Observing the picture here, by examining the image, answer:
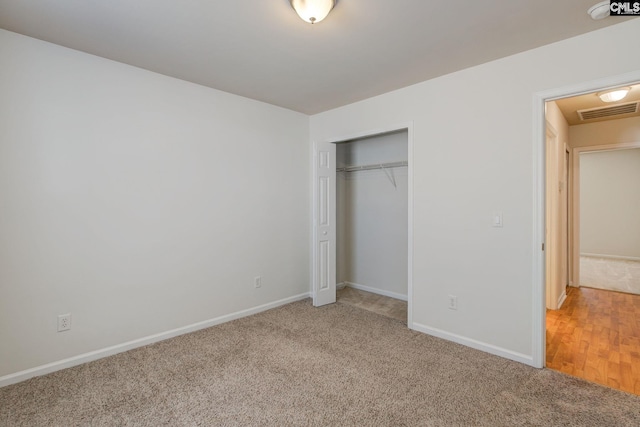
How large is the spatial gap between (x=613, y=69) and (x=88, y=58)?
13.0 feet

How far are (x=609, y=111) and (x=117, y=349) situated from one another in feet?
19.7

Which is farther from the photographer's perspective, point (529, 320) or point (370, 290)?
point (370, 290)

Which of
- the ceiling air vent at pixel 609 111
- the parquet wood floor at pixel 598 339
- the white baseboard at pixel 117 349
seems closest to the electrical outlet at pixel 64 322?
the white baseboard at pixel 117 349

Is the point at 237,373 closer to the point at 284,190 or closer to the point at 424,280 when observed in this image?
the point at 424,280

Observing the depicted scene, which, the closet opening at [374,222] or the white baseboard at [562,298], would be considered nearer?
the white baseboard at [562,298]

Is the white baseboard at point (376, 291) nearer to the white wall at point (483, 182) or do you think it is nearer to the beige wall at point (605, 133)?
the white wall at point (483, 182)

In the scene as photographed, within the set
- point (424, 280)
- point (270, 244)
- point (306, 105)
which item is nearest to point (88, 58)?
point (306, 105)

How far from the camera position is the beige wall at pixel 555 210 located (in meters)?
3.67

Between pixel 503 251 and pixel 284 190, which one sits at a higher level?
pixel 284 190

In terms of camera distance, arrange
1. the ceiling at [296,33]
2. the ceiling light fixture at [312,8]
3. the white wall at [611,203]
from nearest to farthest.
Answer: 1. the ceiling light fixture at [312,8]
2. the ceiling at [296,33]
3. the white wall at [611,203]

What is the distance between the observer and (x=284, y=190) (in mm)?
4047

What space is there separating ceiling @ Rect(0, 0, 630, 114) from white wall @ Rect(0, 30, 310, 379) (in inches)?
13.0

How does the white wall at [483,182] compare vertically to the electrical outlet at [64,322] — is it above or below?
above

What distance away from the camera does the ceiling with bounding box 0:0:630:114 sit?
1.95m
